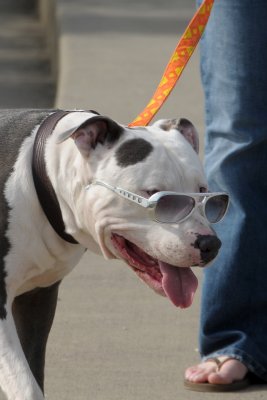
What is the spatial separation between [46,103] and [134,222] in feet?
22.2

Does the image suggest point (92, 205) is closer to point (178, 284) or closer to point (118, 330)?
point (178, 284)

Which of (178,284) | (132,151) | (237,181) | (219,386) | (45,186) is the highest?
(132,151)

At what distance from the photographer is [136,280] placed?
6191 mm

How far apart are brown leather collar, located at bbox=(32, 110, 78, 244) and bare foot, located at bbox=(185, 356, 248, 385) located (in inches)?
43.8

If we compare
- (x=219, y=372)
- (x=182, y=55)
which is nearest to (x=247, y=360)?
(x=219, y=372)

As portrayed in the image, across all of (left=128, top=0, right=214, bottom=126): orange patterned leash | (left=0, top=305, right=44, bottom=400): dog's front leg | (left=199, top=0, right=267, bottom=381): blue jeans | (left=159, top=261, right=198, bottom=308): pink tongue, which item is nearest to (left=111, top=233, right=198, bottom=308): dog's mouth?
(left=159, top=261, right=198, bottom=308): pink tongue

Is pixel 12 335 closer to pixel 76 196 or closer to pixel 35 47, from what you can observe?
pixel 76 196

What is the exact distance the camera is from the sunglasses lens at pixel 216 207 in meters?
3.78

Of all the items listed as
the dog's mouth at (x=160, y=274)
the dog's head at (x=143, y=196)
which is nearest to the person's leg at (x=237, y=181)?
the dog's head at (x=143, y=196)

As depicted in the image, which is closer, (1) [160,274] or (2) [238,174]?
A: (1) [160,274]

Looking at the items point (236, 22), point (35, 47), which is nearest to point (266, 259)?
point (236, 22)

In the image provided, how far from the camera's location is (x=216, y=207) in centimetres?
383

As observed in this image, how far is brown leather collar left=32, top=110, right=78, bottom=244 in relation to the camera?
3.90 m

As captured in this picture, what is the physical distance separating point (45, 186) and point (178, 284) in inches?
21.1
